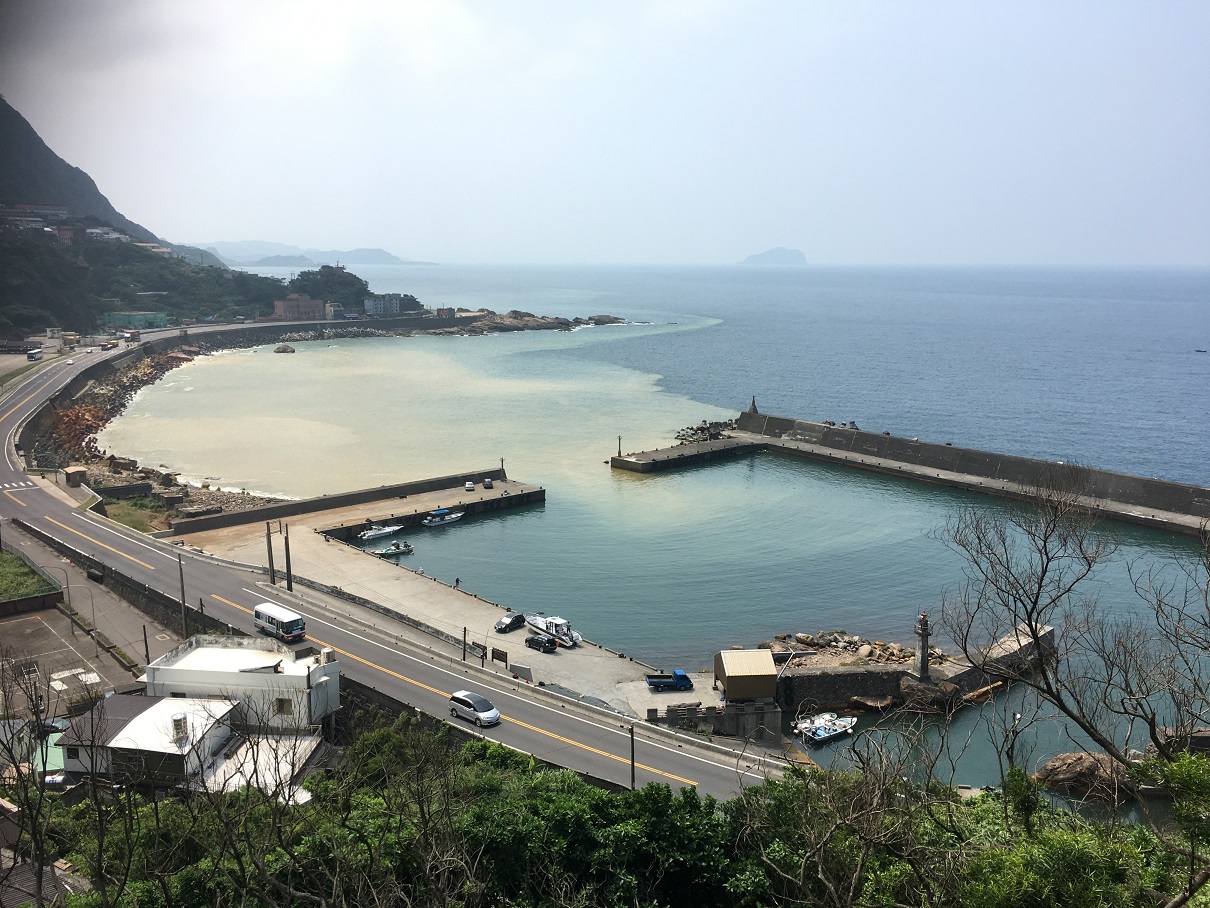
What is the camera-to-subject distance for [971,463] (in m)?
54.5

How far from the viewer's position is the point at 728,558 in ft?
132

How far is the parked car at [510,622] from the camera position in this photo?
30.6 metres

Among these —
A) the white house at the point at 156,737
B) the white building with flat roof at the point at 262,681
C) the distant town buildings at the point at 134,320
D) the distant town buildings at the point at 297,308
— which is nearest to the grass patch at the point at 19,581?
the white building with flat roof at the point at 262,681

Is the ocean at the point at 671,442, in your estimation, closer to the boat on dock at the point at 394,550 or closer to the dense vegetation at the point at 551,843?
the boat on dock at the point at 394,550

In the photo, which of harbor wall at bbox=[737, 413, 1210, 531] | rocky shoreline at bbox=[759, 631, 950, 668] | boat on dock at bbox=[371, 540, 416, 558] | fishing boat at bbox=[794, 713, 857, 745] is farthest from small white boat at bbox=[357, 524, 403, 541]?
harbor wall at bbox=[737, 413, 1210, 531]

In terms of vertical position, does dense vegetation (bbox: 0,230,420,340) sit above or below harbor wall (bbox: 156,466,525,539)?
above

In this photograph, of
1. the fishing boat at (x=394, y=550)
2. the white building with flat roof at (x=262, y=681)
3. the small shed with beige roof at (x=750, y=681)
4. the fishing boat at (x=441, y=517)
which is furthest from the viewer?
the fishing boat at (x=441, y=517)

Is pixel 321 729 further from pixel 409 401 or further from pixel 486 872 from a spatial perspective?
pixel 409 401

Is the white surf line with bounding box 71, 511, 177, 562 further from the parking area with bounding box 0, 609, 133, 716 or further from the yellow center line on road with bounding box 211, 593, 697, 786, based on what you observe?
the yellow center line on road with bounding box 211, 593, 697, 786

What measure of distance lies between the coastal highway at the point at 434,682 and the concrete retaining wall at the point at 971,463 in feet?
86.5

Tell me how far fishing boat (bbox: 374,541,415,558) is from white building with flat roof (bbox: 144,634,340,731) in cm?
1681

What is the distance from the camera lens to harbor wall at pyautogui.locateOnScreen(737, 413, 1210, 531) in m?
Answer: 46.2

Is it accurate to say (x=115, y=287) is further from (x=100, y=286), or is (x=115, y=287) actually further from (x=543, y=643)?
(x=543, y=643)

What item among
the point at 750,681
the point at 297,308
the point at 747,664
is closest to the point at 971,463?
the point at 747,664
